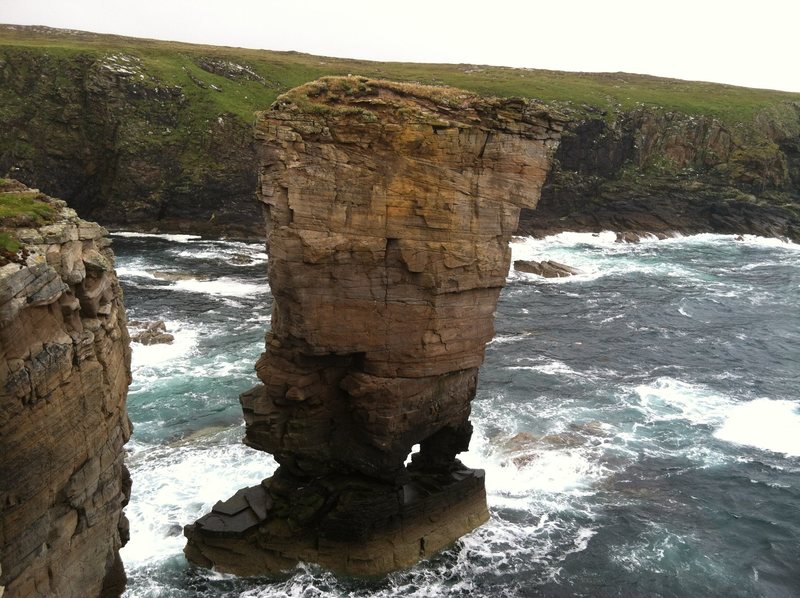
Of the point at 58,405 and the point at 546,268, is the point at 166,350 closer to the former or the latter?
the point at 58,405

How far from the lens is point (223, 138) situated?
85.9 meters

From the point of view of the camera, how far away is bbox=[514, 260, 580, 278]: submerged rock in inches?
2618

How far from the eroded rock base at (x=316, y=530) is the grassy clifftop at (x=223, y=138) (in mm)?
60765

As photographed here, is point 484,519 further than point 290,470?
Yes

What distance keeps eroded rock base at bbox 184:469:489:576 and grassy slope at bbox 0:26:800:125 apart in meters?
73.8

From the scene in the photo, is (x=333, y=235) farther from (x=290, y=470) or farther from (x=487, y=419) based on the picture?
(x=487, y=419)

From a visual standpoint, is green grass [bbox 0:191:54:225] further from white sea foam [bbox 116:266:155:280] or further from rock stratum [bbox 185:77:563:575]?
white sea foam [bbox 116:266:155:280]

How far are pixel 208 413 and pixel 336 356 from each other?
14613 mm

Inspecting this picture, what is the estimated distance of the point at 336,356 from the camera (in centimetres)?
2227

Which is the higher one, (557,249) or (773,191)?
(773,191)

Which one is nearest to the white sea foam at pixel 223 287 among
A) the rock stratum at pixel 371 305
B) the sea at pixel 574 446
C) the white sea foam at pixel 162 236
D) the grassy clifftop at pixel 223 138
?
the sea at pixel 574 446

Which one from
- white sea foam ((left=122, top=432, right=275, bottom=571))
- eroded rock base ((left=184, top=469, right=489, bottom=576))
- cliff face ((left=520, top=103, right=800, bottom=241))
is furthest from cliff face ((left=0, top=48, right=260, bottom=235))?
eroded rock base ((left=184, top=469, right=489, bottom=576))

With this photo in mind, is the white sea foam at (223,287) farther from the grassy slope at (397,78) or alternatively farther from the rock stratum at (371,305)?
the grassy slope at (397,78)

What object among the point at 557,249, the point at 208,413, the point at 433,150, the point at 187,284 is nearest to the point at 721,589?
the point at 433,150
